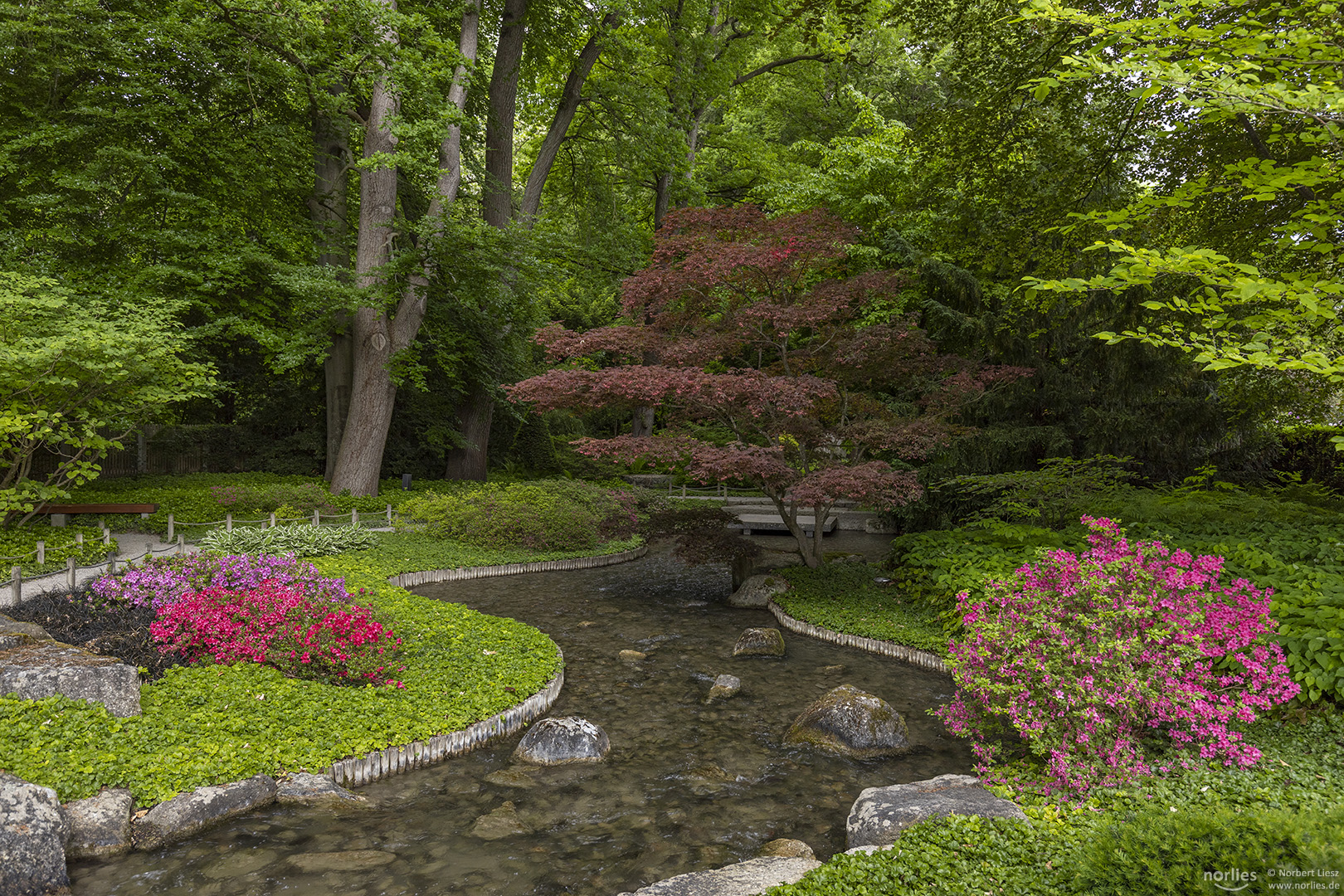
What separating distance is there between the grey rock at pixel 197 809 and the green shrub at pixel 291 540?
22.7ft

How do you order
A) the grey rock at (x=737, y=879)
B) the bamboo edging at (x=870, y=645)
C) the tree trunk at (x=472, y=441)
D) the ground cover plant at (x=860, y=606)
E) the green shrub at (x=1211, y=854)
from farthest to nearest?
the tree trunk at (x=472, y=441) → the ground cover plant at (x=860, y=606) → the bamboo edging at (x=870, y=645) → the grey rock at (x=737, y=879) → the green shrub at (x=1211, y=854)

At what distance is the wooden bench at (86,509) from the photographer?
1322cm

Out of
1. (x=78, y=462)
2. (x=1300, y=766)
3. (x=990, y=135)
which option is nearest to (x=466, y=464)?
(x=78, y=462)

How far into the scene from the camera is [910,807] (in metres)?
4.82

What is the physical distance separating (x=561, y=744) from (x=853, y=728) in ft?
8.88

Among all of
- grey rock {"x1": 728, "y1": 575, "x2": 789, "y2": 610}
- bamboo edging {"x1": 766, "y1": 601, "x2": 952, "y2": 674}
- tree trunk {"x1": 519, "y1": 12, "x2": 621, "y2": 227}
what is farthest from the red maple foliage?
tree trunk {"x1": 519, "y1": 12, "x2": 621, "y2": 227}

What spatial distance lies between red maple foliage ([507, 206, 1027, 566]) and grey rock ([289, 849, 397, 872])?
6.20 metres

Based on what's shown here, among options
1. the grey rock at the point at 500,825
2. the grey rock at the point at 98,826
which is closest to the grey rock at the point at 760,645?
the grey rock at the point at 500,825

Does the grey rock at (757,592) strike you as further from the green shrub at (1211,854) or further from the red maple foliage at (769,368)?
the green shrub at (1211,854)

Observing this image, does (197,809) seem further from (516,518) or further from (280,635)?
(516,518)

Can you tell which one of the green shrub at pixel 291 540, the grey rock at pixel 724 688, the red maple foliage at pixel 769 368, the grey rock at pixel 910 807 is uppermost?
the red maple foliage at pixel 769 368

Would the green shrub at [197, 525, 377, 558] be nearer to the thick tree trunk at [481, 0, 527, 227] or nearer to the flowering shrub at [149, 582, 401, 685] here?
the flowering shrub at [149, 582, 401, 685]

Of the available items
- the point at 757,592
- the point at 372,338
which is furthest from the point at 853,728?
the point at 372,338

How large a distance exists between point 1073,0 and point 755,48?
19132 mm
